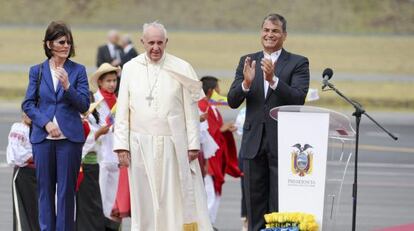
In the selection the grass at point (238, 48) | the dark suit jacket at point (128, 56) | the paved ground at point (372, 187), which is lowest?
the paved ground at point (372, 187)

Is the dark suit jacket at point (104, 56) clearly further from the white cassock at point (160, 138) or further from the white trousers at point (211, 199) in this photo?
the white cassock at point (160, 138)

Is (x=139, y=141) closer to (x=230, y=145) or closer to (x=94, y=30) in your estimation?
(x=230, y=145)

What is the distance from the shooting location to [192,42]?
45281 mm

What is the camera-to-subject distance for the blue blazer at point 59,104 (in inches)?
388

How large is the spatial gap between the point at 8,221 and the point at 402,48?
104ft

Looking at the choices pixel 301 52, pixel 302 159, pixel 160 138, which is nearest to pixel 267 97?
pixel 302 159

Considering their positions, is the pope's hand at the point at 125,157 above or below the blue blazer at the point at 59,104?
below

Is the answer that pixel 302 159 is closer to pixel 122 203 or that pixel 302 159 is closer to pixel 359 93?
pixel 122 203

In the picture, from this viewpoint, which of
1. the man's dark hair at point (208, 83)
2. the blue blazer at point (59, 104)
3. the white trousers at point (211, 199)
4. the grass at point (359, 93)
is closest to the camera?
the blue blazer at point (59, 104)

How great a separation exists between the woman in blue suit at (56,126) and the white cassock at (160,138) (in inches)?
14.7

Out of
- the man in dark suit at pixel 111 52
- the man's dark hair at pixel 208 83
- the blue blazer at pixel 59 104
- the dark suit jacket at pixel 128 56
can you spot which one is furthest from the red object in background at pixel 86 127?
the man in dark suit at pixel 111 52

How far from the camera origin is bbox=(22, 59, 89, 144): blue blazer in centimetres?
985

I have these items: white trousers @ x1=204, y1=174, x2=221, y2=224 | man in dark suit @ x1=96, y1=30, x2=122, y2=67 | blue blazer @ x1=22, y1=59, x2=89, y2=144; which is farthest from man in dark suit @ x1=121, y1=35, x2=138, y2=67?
blue blazer @ x1=22, y1=59, x2=89, y2=144

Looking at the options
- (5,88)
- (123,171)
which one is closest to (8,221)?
(123,171)
